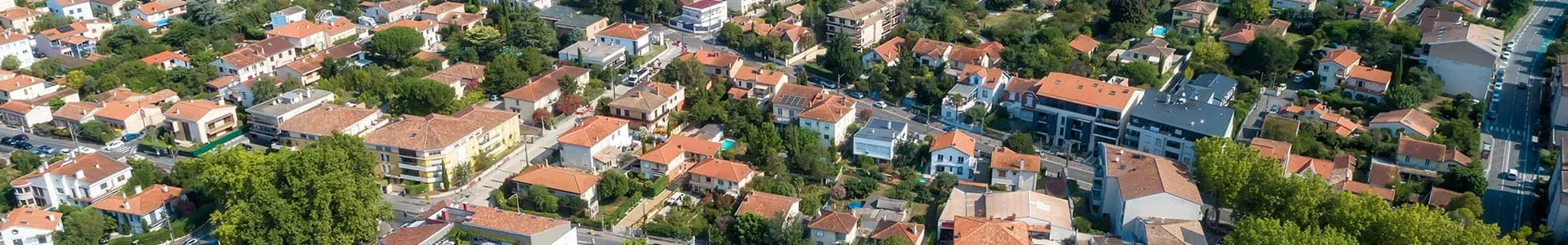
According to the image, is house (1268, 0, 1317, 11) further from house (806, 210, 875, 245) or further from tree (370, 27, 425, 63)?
tree (370, 27, 425, 63)

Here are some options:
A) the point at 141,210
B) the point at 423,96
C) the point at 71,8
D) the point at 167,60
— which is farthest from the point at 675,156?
the point at 71,8

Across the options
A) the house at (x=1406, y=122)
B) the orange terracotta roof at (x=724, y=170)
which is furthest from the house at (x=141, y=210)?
the house at (x=1406, y=122)

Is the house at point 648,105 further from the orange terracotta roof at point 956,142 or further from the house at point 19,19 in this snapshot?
the house at point 19,19

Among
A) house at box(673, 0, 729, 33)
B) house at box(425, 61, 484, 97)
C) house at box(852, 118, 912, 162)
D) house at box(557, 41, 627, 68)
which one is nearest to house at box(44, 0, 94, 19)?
house at box(425, 61, 484, 97)

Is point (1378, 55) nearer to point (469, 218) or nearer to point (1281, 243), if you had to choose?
point (1281, 243)

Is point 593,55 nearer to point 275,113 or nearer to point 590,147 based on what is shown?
point 590,147
